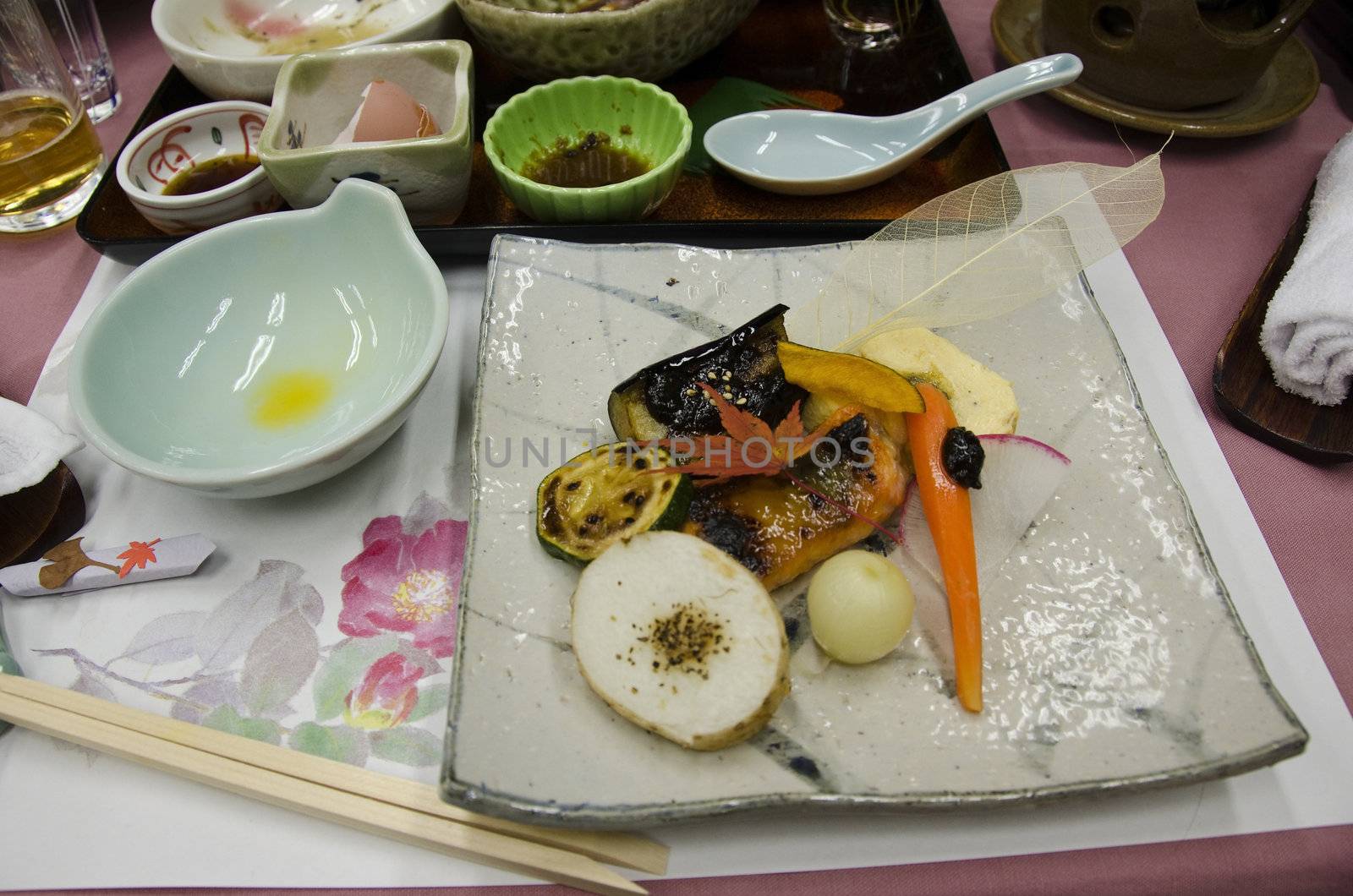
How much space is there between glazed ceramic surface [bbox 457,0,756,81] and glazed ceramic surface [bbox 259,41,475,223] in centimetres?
13

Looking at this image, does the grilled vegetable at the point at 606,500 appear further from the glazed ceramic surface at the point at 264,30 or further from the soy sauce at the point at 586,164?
the glazed ceramic surface at the point at 264,30

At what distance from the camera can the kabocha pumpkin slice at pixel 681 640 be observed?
1.33 meters

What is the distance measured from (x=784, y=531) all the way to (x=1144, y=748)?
0.68 metres

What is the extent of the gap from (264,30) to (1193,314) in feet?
10.4

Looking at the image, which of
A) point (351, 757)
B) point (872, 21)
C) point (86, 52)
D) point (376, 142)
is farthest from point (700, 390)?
point (86, 52)

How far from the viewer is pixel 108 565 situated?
5.48ft

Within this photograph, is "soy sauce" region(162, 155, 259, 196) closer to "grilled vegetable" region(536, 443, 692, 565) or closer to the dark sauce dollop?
"grilled vegetable" region(536, 443, 692, 565)

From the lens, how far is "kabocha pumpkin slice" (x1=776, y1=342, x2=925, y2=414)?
167 centimetres

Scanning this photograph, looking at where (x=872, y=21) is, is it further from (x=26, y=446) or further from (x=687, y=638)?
(x=26, y=446)

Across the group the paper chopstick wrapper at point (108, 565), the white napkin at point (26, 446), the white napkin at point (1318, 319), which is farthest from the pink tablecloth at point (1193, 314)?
the paper chopstick wrapper at point (108, 565)

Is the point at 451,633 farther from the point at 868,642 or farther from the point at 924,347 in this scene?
the point at 924,347

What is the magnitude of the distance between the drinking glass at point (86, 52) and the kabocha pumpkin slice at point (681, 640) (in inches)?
98.3

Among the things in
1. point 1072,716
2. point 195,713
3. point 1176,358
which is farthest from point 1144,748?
point 195,713

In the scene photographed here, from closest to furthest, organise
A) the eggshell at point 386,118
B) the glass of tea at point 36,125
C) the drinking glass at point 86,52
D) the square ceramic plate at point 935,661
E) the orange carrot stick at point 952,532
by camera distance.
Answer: the square ceramic plate at point 935,661, the orange carrot stick at point 952,532, the eggshell at point 386,118, the glass of tea at point 36,125, the drinking glass at point 86,52
